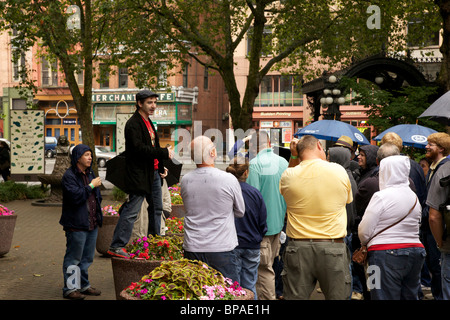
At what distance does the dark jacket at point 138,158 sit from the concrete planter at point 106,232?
378cm

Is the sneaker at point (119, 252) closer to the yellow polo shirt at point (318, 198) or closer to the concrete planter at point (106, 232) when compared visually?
the yellow polo shirt at point (318, 198)

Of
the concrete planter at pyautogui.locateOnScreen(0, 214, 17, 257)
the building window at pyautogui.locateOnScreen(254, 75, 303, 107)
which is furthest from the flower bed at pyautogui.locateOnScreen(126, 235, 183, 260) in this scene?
the building window at pyautogui.locateOnScreen(254, 75, 303, 107)

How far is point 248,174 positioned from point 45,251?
19.3 feet

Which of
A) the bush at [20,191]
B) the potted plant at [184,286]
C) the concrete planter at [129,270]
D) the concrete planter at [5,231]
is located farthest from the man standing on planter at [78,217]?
the bush at [20,191]

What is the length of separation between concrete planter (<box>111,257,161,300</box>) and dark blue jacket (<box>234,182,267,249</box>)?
0.96m

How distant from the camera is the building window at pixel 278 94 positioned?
57.1 m

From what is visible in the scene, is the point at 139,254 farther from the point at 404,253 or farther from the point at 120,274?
the point at 404,253

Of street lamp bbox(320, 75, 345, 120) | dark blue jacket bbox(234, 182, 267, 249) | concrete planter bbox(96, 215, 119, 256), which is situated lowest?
concrete planter bbox(96, 215, 119, 256)

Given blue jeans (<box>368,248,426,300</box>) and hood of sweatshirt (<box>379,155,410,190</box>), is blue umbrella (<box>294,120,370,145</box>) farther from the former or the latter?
blue jeans (<box>368,248,426,300</box>)

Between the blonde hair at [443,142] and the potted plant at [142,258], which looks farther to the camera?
the blonde hair at [443,142]

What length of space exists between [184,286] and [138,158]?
8.36 ft

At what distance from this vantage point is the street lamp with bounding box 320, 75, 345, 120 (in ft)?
71.4

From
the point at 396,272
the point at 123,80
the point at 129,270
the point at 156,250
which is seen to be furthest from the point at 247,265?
the point at 123,80
